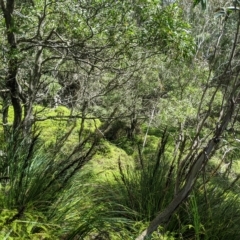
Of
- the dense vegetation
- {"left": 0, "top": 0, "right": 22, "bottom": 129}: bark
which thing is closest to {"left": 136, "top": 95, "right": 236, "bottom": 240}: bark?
the dense vegetation

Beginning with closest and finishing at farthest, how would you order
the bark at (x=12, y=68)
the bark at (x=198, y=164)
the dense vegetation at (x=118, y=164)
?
the bark at (x=198, y=164)
the dense vegetation at (x=118, y=164)
the bark at (x=12, y=68)

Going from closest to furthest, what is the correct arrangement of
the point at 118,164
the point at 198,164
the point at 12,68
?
the point at 198,164, the point at 118,164, the point at 12,68

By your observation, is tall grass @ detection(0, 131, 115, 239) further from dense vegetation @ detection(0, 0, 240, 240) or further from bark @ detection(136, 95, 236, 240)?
bark @ detection(136, 95, 236, 240)

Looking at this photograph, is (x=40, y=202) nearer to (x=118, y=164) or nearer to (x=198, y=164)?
(x=118, y=164)

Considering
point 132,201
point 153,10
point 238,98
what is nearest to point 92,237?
point 132,201

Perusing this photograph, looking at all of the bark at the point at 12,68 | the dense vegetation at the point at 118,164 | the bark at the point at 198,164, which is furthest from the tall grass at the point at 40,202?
the bark at the point at 12,68

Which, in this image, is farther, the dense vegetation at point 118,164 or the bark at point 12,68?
the bark at point 12,68

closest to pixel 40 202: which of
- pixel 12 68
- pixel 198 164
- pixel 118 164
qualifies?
pixel 118 164

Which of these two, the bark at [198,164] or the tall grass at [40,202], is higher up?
the bark at [198,164]

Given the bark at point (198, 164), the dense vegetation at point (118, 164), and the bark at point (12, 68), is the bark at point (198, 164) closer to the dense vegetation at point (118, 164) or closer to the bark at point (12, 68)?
the dense vegetation at point (118, 164)

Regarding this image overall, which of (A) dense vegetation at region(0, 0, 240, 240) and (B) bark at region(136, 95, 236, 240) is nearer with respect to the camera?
(B) bark at region(136, 95, 236, 240)

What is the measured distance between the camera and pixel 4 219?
2.02 meters

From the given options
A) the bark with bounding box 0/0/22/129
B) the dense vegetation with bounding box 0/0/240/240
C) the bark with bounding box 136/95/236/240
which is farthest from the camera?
the bark with bounding box 0/0/22/129

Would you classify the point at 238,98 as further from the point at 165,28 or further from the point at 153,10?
the point at 153,10
